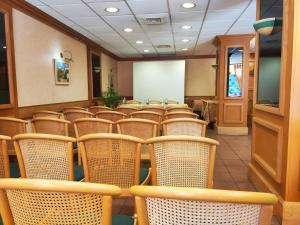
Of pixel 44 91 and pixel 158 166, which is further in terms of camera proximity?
pixel 44 91

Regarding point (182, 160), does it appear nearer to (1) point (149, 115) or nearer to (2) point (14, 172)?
(2) point (14, 172)

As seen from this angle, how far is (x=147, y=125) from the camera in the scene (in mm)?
2127

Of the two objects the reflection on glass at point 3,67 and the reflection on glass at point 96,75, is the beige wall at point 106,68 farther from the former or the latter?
the reflection on glass at point 3,67

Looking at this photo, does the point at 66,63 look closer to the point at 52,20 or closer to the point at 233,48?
the point at 52,20

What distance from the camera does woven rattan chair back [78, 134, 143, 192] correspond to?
1.42 meters

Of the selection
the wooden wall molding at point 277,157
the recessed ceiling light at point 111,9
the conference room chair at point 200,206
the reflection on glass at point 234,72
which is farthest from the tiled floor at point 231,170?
the recessed ceiling light at point 111,9

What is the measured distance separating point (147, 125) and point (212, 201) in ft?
4.97

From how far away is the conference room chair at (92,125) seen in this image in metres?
2.24

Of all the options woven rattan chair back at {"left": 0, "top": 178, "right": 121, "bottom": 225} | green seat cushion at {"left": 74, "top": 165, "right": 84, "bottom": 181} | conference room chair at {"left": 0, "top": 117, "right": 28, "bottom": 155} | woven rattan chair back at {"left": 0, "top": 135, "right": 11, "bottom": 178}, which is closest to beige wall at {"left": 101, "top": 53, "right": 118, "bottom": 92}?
conference room chair at {"left": 0, "top": 117, "right": 28, "bottom": 155}

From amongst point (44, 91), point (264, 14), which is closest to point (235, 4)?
point (264, 14)

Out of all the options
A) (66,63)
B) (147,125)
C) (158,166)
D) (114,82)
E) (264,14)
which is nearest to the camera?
(158,166)

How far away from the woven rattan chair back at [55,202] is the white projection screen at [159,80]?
8351 millimetres

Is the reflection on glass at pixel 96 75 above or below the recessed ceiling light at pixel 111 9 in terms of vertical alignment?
below

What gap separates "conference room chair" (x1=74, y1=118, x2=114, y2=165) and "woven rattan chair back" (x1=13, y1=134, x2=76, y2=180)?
2.28ft
